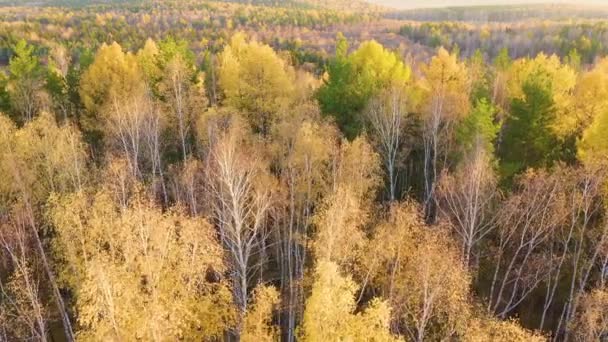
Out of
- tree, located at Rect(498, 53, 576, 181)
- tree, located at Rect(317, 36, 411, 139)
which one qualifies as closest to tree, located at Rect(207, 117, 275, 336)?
tree, located at Rect(317, 36, 411, 139)

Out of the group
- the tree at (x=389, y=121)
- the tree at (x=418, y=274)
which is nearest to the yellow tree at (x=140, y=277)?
the tree at (x=418, y=274)

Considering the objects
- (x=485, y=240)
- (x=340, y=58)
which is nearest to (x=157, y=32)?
(x=340, y=58)

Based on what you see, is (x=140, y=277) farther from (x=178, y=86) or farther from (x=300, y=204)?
(x=178, y=86)

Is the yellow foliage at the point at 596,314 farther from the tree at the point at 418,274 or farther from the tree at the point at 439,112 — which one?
the tree at the point at 439,112

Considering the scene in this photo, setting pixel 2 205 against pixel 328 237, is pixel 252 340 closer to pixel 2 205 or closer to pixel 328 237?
pixel 328 237

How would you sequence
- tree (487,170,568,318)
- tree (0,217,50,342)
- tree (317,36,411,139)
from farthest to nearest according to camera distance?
tree (317,36,411,139) < tree (487,170,568,318) < tree (0,217,50,342)

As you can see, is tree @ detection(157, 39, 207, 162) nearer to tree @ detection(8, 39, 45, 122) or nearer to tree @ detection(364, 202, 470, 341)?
tree @ detection(8, 39, 45, 122)

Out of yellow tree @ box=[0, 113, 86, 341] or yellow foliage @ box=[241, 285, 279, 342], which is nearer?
yellow foliage @ box=[241, 285, 279, 342]
